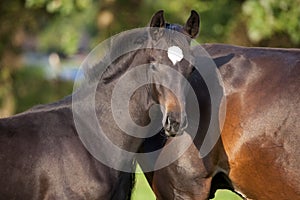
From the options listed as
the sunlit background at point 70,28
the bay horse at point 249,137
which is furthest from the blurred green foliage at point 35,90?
the bay horse at point 249,137

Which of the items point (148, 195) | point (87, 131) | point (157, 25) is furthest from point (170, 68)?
point (148, 195)

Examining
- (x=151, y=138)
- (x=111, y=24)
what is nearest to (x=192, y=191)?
(x=151, y=138)

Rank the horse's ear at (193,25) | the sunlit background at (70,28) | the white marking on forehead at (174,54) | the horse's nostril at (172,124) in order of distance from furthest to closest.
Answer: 1. the sunlit background at (70,28)
2. the horse's ear at (193,25)
3. the white marking on forehead at (174,54)
4. the horse's nostril at (172,124)

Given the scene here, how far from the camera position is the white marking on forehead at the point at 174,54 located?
Result: 4.96 metres

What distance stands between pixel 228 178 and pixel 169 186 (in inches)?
20.4

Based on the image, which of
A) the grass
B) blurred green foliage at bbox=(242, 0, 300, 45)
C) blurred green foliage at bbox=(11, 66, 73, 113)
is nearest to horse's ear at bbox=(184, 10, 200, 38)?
the grass

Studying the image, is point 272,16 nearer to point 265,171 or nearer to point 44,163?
point 265,171

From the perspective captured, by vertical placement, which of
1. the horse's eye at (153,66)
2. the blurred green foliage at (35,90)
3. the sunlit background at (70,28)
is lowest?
the blurred green foliage at (35,90)

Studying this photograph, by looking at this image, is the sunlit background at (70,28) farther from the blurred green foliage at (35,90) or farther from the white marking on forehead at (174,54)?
the white marking on forehead at (174,54)

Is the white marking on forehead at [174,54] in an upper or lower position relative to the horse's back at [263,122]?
upper

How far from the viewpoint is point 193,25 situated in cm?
529

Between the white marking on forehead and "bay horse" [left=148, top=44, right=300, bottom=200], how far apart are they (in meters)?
0.95

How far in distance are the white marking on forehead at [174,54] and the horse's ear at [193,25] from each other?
322mm

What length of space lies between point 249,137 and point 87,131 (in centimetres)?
132
